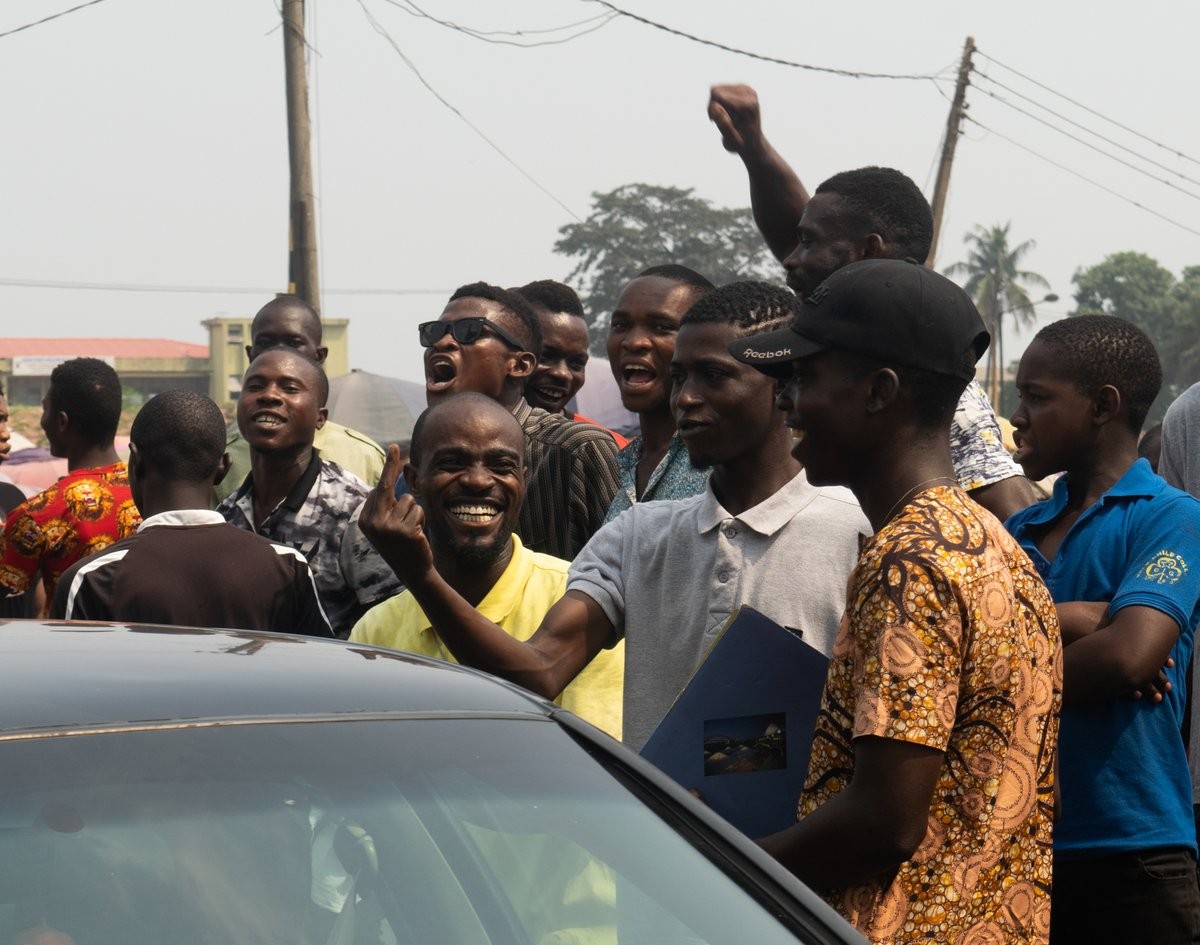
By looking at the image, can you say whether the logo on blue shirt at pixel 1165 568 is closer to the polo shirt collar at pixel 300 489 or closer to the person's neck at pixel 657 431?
the person's neck at pixel 657 431

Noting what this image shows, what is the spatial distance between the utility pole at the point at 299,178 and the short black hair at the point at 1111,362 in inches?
437

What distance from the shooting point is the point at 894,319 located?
247 cm

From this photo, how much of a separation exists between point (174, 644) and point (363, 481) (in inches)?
119

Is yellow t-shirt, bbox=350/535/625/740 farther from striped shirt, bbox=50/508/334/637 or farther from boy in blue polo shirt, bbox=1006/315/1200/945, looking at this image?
boy in blue polo shirt, bbox=1006/315/1200/945

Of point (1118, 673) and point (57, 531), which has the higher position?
point (1118, 673)

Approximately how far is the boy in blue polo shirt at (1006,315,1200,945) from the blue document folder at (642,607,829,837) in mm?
692

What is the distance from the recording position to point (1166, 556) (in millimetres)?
3148

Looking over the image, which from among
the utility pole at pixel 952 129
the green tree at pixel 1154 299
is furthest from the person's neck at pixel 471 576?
the green tree at pixel 1154 299

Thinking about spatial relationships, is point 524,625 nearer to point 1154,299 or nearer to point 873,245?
point 873,245

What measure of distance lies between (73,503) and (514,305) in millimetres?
1660

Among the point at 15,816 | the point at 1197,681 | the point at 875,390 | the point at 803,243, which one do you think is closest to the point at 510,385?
the point at 803,243

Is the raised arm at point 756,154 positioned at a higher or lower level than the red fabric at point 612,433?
higher

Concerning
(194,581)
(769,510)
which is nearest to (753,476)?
(769,510)

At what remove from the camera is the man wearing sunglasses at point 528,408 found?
4781 mm
